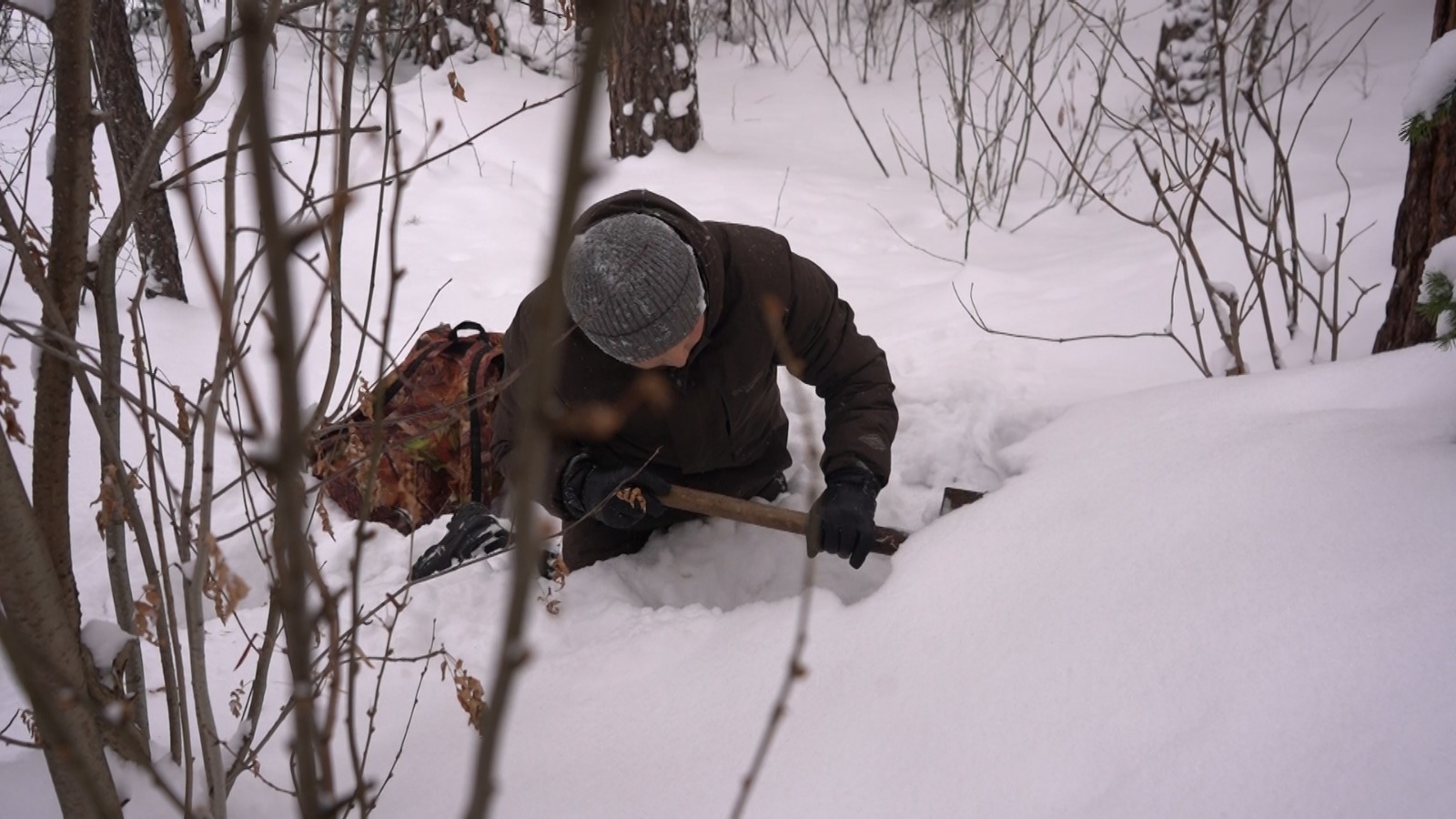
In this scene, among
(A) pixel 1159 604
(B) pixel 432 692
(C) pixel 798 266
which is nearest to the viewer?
(A) pixel 1159 604

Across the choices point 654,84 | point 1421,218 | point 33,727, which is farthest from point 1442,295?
point 654,84

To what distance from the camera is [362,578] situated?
101 inches

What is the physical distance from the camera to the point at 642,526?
2.56m

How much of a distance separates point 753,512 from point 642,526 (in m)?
0.51

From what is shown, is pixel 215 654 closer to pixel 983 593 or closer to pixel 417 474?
pixel 417 474

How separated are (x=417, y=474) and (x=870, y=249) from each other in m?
2.47

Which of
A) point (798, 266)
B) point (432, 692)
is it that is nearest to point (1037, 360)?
point (798, 266)

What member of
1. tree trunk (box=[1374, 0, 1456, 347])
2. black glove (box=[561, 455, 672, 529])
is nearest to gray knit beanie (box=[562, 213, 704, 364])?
black glove (box=[561, 455, 672, 529])

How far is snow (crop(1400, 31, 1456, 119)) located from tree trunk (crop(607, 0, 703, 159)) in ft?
13.4

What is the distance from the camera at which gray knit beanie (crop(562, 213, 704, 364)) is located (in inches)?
68.0

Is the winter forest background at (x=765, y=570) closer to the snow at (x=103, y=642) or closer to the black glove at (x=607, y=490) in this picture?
the snow at (x=103, y=642)

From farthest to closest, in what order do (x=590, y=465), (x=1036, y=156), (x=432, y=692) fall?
(x=1036, y=156), (x=590, y=465), (x=432, y=692)

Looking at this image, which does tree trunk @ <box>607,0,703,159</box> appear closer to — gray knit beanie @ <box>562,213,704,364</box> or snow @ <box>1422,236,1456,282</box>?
gray knit beanie @ <box>562,213,704,364</box>

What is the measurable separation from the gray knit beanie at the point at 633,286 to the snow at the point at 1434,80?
1230 mm
